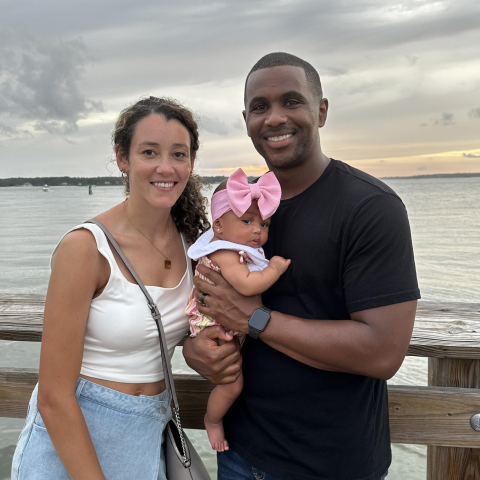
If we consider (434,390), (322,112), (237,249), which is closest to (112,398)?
(237,249)

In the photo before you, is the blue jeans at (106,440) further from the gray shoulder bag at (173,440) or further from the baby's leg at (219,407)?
the baby's leg at (219,407)

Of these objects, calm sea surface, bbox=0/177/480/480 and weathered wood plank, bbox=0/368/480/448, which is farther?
calm sea surface, bbox=0/177/480/480

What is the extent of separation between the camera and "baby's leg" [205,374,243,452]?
6.98 ft

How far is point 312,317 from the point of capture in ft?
6.63

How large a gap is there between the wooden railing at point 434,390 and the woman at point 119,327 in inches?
14.8

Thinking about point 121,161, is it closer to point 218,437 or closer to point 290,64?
point 290,64

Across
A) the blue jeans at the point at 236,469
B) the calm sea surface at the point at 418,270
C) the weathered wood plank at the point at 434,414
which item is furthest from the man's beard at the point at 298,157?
the calm sea surface at the point at 418,270

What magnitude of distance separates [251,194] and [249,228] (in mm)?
151

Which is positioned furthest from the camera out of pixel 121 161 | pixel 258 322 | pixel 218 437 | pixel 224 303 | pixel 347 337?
pixel 121 161

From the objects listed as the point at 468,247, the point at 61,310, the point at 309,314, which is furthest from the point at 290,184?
the point at 468,247

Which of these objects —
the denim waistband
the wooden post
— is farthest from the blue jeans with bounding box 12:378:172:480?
the wooden post

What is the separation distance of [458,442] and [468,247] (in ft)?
55.4

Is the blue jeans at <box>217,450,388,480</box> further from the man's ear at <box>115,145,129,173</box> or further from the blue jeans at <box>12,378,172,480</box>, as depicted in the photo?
the man's ear at <box>115,145,129,173</box>

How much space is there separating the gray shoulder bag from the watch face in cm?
41
